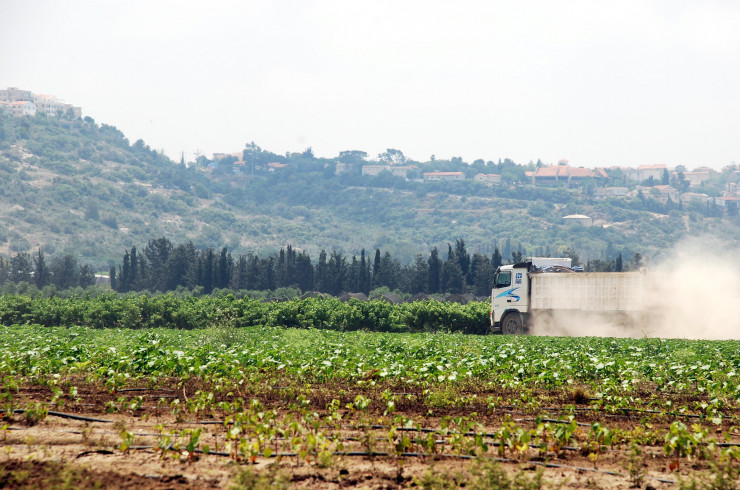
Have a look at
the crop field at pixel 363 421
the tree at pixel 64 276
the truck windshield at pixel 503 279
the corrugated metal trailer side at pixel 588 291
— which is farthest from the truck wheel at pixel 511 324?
the tree at pixel 64 276

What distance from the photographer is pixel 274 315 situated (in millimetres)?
48000

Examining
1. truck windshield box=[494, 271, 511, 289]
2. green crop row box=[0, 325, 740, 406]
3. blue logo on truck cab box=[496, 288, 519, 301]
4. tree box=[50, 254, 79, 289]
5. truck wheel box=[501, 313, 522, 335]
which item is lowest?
tree box=[50, 254, 79, 289]

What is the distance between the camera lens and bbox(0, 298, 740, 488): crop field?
9.71 meters

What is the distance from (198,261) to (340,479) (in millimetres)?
108476

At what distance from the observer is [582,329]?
39.5m

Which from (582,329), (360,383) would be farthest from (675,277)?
(360,383)

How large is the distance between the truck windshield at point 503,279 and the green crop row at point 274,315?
5.33m

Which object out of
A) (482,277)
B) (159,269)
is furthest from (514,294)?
(159,269)

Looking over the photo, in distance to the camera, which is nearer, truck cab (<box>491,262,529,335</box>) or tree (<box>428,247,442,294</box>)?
truck cab (<box>491,262,529,335</box>)

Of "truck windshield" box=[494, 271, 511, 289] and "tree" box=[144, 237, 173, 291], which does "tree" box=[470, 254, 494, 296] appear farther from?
"truck windshield" box=[494, 271, 511, 289]

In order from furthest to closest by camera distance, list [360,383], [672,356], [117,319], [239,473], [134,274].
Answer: [134,274], [117,319], [672,356], [360,383], [239,473]

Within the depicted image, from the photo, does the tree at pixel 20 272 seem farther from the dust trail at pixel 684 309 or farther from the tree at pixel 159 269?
the dust trail at pixel 684 309

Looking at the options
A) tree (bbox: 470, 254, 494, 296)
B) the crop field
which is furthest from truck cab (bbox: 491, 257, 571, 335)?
tree (bbox: 470, 254, 494, 296)

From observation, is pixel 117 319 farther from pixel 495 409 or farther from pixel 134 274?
pixel 134 274
